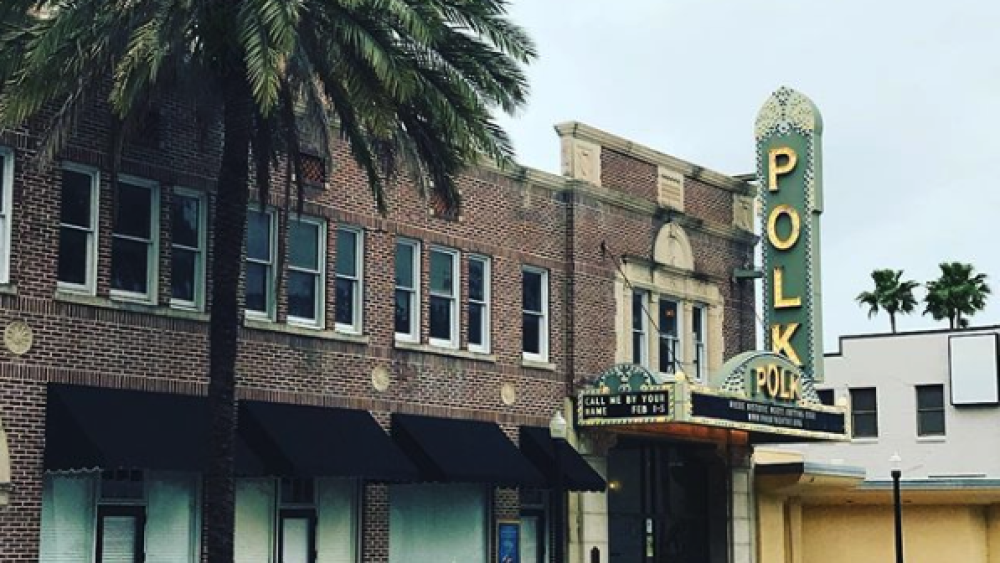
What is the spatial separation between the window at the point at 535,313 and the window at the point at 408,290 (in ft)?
11.2

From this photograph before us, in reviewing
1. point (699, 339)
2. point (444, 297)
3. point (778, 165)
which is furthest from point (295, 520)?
point (778, 165)

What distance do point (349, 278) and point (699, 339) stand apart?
471 inches

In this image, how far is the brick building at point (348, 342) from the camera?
78.3 feet

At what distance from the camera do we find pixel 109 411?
78.7ft

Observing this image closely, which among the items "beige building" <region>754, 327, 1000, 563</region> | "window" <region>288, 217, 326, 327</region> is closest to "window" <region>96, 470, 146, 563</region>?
"window" <region>288, 217, 326, 327</region>

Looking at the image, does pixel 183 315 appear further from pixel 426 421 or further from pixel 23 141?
pixel 426 421

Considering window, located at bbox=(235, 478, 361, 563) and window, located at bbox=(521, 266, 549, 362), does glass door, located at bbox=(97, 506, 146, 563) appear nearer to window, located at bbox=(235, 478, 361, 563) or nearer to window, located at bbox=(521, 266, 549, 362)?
window, located at bbox=(235, 478, 361, 563)

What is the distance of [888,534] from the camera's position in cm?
4756

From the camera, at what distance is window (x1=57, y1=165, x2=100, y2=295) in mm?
24500

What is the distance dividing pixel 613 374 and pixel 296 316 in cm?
790

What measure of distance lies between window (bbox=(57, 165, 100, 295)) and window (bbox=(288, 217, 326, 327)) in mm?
4321

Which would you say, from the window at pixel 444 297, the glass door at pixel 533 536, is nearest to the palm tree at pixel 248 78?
the window at pixel 444 297

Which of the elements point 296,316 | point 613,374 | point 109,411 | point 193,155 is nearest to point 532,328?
point 613,374

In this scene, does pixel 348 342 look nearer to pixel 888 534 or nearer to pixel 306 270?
pixel 306 270
